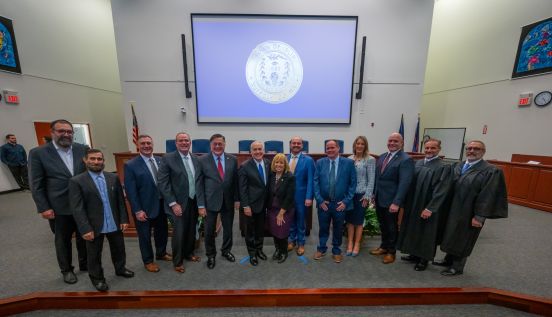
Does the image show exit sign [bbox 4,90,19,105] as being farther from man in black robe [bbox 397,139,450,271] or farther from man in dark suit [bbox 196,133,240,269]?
man in black robe [bbox 397,139,450,271]

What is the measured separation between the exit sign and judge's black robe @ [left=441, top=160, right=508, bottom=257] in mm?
9474

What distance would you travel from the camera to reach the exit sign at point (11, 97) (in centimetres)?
529

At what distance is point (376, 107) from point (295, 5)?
11.9 feet

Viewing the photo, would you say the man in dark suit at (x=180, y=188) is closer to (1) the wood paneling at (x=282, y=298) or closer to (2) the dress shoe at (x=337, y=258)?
(1) the wood paneling at (x=282, y=298)

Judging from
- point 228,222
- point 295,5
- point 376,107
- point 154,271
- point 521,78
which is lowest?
point 154,271

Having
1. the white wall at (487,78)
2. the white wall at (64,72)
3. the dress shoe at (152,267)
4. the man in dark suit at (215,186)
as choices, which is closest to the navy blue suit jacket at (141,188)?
the man in dark suit at (215,186)

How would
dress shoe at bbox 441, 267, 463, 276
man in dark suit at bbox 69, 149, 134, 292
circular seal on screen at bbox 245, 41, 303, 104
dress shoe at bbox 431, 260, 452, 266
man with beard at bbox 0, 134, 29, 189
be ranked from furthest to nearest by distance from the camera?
circular seal on screen at bbox 245, 41, 303, 104 → man with beard at bbox 0, 134, 29, 189 → dress shoe at bbox 431, 260, 452, 266 → dress shoe at bbox 441, 267, 463, 276 → man in dark suit at bbox 69, 149, 134, 292

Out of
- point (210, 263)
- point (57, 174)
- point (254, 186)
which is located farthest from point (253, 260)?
point (57, 174)

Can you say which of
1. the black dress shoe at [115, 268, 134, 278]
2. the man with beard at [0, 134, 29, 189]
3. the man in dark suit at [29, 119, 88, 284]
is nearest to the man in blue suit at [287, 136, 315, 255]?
the black dress shoe at [115, 268, 134, 278]

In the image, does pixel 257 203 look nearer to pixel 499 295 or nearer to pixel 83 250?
pixel 83 250

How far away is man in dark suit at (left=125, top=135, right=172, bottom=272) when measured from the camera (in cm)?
219

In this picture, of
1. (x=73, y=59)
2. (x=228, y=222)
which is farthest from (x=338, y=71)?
(x=73, y=59)

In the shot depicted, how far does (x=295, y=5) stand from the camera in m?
5.58

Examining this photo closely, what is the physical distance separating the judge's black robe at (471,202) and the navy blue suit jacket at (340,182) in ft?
3.52
